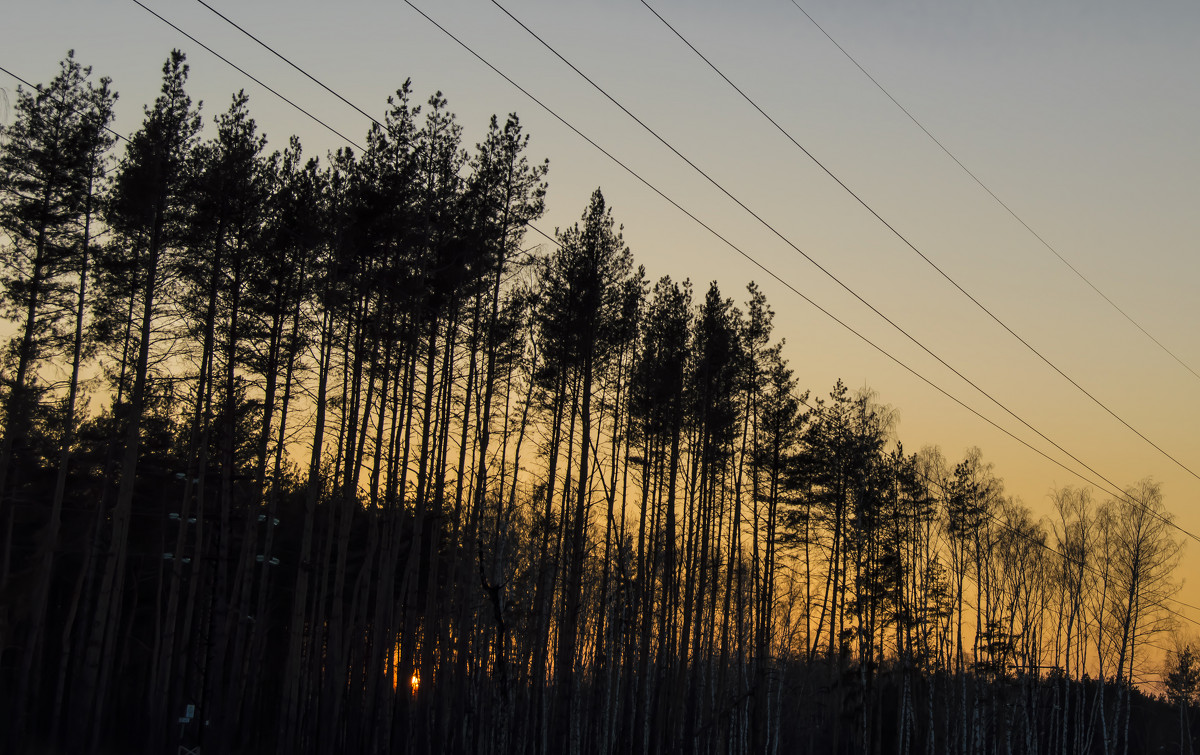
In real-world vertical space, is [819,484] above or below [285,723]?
above

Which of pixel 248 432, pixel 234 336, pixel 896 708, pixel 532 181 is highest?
pixel 532 181

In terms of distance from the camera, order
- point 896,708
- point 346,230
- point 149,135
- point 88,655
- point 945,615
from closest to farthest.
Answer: point 88,655 → point 149,135 → point 346,230 → point 945,615 → point 896,708

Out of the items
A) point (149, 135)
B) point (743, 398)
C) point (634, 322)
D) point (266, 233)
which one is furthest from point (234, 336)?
point (743, 398)

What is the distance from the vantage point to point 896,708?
4991 centimetres

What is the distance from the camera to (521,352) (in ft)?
89.2

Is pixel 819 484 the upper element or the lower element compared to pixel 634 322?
lower

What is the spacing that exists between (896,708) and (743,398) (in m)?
26.9

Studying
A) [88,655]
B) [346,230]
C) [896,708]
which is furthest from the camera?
[896,708]

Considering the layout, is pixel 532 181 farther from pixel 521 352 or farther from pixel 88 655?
pixel 88 655

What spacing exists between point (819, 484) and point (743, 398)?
546 cm

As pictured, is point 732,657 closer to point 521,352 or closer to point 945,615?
point 945,615

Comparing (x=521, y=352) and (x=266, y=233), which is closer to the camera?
(x=266, y=233)

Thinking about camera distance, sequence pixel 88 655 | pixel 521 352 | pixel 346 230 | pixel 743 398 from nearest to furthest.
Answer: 1. pixel 88 655
2. pixel 346 230
3. pixel 521 352
4. pixel 743 398

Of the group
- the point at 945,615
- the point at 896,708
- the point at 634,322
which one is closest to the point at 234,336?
the point at 634,322
